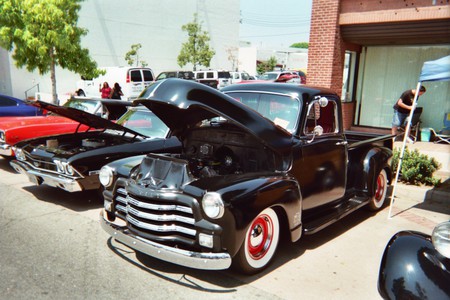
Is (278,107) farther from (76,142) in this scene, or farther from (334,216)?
(76,142)

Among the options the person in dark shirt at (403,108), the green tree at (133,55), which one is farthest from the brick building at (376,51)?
the green tree at (133,55)

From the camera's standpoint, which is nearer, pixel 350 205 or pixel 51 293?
pixel 51 293

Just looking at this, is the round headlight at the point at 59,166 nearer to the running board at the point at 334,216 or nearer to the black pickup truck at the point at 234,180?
the black pickup truck at the point at 234,180

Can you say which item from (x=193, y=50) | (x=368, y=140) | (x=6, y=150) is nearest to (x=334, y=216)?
(x=368, y=140)

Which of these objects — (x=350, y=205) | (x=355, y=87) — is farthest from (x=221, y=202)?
(x=355, y=87)

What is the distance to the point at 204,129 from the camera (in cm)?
488

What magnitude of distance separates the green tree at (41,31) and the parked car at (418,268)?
11.9 meters

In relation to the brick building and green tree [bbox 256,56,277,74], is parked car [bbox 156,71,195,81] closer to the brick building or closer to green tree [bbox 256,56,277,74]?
the brick building

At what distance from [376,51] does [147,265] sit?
35.5ft

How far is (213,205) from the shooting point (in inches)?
135

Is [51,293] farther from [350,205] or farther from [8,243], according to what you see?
[350,205]


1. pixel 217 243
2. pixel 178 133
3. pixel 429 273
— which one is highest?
pixel 178 133

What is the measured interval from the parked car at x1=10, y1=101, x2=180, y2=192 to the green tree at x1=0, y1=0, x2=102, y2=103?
21.7 feet

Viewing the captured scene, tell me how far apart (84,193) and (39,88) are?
21.0 m
